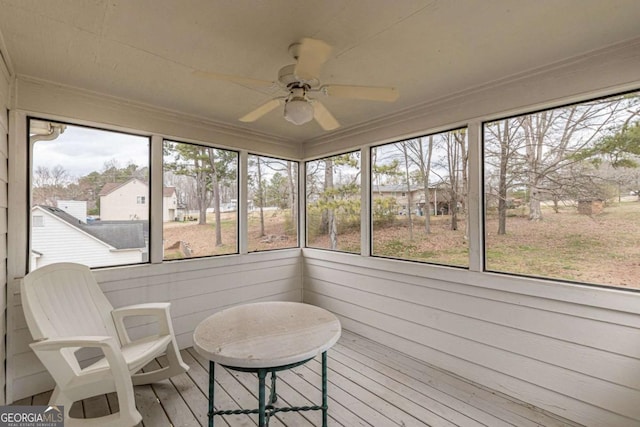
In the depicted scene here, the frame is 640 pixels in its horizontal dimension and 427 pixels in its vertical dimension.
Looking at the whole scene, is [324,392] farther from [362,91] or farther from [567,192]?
[567,192]

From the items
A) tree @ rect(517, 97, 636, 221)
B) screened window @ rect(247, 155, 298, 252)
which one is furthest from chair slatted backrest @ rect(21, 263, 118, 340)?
tree @ rect(517, 97, 636, 221)

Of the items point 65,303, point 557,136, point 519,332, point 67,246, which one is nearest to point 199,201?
point 67,246

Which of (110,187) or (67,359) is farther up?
(110,187)

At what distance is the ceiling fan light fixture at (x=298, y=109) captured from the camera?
1.70 m

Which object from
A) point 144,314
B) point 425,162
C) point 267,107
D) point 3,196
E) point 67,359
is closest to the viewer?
point 67,359

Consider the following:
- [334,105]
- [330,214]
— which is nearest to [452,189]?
[334,105]

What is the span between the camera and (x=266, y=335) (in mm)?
1752

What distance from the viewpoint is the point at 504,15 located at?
5.09ft

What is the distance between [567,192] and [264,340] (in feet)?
7.82

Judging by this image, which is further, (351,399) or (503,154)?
(503,154)

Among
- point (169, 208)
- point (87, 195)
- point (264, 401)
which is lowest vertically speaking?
point (264, 401)

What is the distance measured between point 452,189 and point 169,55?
2576 mm

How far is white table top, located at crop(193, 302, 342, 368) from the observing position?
1496mm

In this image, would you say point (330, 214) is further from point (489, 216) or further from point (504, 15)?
point (504, 15)
